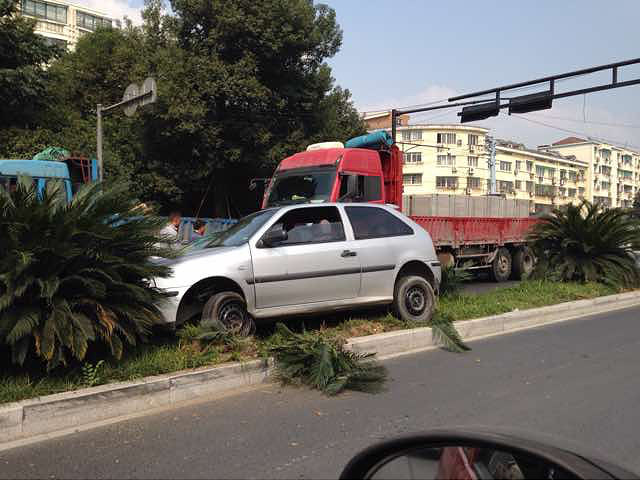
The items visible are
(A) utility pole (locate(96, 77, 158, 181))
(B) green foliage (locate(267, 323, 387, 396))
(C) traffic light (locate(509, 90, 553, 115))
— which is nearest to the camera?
(B) green foliage (locate(267, 323, 387, 396))

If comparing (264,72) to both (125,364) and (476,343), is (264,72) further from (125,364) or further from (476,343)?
(125,364)

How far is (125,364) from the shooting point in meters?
5.10

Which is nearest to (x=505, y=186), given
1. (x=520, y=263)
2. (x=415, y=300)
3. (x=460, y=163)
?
(x=460, y=163)

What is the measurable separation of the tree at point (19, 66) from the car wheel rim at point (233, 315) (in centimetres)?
1653

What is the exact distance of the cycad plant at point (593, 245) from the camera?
448 inches

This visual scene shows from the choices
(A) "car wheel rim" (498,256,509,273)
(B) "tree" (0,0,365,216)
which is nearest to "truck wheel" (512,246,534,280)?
(A) "car wheel rim" (498,256,509,273)

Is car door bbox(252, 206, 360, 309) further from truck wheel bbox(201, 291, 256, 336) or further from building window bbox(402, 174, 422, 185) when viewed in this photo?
building window bbox(402, 174, 422, 185)

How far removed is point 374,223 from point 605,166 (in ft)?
357

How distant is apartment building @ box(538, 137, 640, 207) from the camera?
3883 inches

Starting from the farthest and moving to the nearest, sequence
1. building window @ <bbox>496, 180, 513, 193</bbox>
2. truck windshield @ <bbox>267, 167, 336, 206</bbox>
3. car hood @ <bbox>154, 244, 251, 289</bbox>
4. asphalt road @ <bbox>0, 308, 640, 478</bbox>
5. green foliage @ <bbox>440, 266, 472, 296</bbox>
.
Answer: building window @ <bbox>496, 180, 513, 193</bbox>, truck windshield @ <bbox>267, 167, 336, 206</bbox>, green foliage @ <bbox>440, 266, 472, 296</bbox>, car hood @ <bbox>154, 244, 251, 289</bbox>, asphalt road @ <bbox>0, 308, 640, 478</bbox>

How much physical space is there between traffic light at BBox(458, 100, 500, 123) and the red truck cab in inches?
278

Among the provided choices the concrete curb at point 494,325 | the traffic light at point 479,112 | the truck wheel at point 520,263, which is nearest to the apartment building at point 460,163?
the traffic light at point 479,112

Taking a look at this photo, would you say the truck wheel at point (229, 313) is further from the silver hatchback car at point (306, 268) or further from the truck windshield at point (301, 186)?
the truck windshield at point (301, 186)

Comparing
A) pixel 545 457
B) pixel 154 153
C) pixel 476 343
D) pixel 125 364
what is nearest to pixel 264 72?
pixel 154 153
